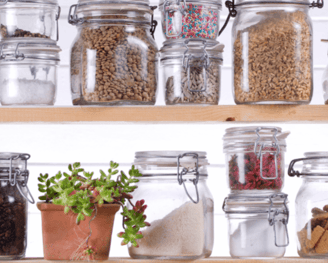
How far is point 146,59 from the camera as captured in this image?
98 cm

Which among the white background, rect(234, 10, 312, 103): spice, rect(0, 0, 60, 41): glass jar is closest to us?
rect(234, 10, 312, 103): spice

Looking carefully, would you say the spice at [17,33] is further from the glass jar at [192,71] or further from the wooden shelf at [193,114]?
the glass jar at [192,71]

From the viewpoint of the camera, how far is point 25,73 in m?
1.00

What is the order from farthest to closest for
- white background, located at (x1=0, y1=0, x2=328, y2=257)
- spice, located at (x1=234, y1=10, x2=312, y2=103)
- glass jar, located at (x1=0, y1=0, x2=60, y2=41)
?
white background, located at (x1=0, y1=0, x2=328, y2=257) < glass jar, located at (x1=0, y1=0, x2=60, y2=41) < spice, located at (x1=234, y1=10, x2=312, y2=103)

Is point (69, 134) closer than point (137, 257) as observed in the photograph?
No

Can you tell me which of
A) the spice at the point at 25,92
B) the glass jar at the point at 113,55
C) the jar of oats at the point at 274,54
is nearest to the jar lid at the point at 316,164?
the jar of oats at the point at 274,54

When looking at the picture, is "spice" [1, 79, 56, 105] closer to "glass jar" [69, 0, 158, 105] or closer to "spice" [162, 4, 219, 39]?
"glass jar" [69, 0, 158, 105]

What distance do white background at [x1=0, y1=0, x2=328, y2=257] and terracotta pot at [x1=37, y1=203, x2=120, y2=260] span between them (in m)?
0.35

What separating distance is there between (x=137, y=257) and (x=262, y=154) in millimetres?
337

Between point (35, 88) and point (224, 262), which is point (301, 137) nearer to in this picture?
point (224, 262)

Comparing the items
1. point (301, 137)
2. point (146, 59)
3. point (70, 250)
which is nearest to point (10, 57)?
point (146, 59)

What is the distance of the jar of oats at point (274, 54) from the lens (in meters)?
0.93

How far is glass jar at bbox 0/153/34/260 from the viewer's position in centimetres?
99

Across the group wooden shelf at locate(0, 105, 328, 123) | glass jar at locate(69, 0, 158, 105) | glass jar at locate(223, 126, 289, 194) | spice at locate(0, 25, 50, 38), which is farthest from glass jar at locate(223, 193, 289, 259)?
spice at locate(0, 25, 50, 38)
